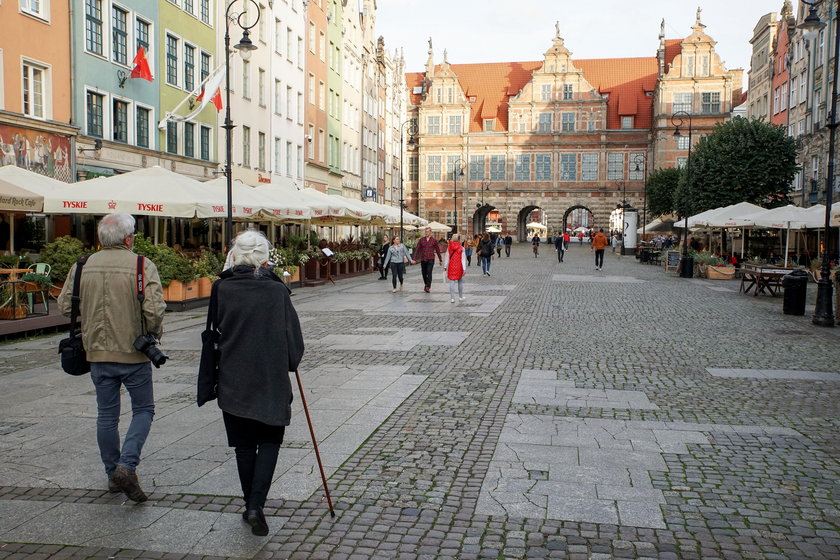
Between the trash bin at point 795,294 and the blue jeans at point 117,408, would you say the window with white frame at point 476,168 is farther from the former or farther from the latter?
the blue jeans at point 117,408

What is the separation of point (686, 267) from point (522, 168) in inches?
2033

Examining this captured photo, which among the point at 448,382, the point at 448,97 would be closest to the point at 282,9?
the point at 448,382

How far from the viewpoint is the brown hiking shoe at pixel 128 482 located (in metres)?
5.09

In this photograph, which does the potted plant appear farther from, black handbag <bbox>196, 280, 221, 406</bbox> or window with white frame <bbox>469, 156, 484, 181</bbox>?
window with white frame <bbox>469, 156, 484, 181</bbox>

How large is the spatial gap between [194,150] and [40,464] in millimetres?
27394

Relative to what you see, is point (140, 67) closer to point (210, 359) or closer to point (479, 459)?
point (479, 459)

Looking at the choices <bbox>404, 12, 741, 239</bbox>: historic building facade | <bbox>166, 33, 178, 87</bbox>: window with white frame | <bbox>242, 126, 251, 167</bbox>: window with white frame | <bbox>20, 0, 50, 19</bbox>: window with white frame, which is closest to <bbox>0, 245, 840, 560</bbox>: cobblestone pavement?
<bbox>20, 0, 50, 19</bbox>: window with white frame

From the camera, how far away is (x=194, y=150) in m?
31.9

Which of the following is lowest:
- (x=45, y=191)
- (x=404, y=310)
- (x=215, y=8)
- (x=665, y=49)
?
(x=404, y=310)

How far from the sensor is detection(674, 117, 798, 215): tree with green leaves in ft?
136

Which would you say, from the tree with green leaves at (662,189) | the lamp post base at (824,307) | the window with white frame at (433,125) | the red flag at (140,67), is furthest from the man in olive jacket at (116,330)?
the window with white frame at (433,125)

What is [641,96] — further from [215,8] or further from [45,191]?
[45,191]

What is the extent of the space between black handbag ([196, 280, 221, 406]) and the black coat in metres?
Answer: 0.05

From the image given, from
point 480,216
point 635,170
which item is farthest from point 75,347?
point 480,216
